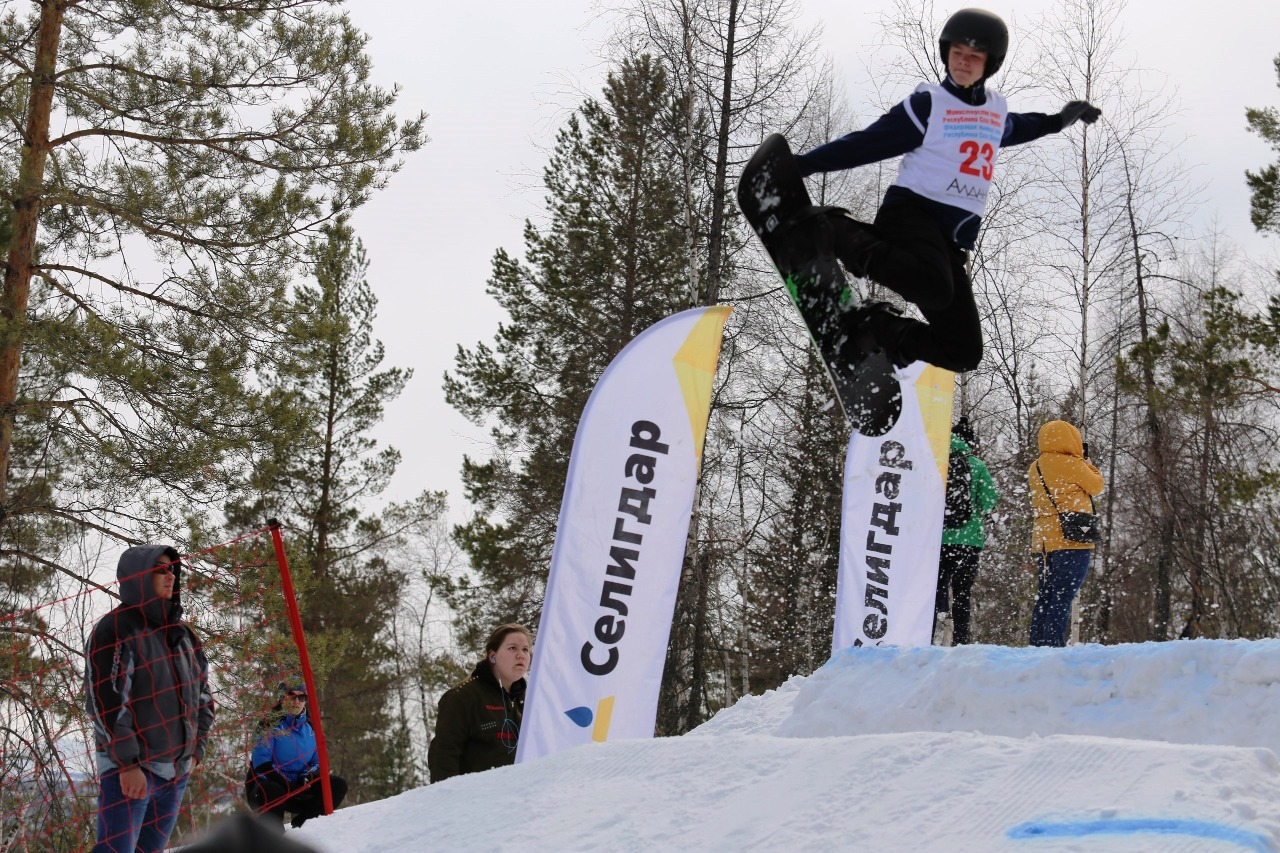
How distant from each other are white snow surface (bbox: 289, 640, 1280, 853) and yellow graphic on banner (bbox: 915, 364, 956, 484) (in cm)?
282

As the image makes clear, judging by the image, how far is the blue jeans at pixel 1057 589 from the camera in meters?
7.66

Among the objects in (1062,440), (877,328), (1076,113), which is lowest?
(877,328)

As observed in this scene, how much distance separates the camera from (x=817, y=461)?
18.4 m

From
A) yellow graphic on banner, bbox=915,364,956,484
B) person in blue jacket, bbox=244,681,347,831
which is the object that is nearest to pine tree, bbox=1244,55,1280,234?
yellow graphic on banner, bbox=915,364,956,484

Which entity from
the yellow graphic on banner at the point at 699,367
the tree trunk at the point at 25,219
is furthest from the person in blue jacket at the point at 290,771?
the tree trunk at the point at 25,219

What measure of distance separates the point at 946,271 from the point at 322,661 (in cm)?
956

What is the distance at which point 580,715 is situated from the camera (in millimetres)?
7008

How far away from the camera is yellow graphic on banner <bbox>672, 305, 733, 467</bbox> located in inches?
315

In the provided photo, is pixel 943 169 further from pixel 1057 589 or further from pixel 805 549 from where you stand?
pixel 805 549

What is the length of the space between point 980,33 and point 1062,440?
3605 millimetres

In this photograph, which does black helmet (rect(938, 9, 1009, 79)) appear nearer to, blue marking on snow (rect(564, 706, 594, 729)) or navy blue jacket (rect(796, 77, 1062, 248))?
navy blue jacket (rect(796, 77, 1062, 248))

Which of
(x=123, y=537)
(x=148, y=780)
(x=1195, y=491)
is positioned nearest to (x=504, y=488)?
(x=123, y=537)

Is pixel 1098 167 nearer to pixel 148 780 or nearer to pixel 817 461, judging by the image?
pixel 817 461

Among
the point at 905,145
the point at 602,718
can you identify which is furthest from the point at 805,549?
the point at 905,145
